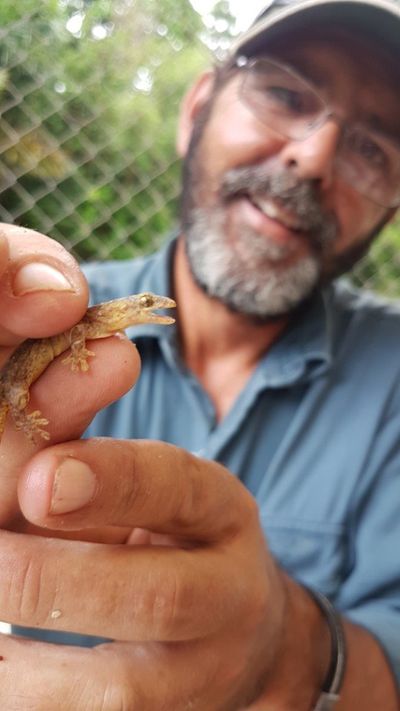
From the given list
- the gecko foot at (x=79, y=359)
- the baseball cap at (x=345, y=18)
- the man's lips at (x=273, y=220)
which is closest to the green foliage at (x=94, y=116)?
the baseball cap at (x=345, y=18)

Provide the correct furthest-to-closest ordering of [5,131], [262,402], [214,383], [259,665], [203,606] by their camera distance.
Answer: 1. [5,131]
2. [214,383]
3. [262,402]
4. [259,665]
5. [203,606]

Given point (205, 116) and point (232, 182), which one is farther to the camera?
point (205, 116)

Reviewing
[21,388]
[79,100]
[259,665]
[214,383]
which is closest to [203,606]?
[259,665]

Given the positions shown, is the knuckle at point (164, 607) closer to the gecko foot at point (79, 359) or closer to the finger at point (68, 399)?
the finger at point (68, 399)

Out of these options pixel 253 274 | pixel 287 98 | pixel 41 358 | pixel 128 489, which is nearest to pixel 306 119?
pixel 287 98

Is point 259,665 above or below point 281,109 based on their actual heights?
below

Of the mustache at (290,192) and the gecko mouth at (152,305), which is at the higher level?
the mustache at (290,192)

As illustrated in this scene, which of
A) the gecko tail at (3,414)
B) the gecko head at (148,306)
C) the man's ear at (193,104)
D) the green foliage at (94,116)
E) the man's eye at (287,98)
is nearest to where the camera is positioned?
the gecko tail at (3,414)

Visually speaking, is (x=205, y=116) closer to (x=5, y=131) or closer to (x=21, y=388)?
(x=5, y=131)
